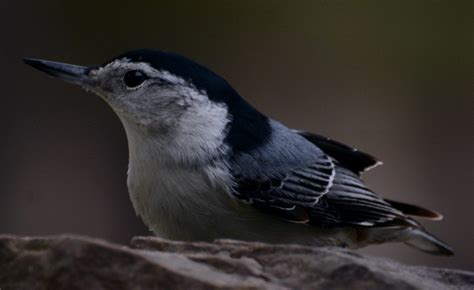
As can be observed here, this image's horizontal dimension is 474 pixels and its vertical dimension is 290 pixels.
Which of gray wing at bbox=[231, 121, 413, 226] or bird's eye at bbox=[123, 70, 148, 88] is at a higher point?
bird's eye at bbox=[123, 70, 148, 88]

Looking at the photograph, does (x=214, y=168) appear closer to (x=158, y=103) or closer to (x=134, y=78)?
(x=158, y=103)

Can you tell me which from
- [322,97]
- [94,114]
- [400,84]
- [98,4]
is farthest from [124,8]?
[400,84]

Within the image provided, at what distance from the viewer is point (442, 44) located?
5031 mm

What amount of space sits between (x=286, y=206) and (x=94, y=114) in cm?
252

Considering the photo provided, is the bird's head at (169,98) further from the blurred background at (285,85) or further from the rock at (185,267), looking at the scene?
the blurred background at (285,85)

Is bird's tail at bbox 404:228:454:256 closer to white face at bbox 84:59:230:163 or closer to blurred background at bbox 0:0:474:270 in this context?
white face at bbox 84:59:230:163

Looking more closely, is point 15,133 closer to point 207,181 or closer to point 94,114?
point 94,114

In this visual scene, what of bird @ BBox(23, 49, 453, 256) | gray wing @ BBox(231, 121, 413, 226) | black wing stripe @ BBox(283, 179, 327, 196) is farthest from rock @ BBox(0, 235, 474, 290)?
black wing stripe @ BBox(283, 179, 327, 196)

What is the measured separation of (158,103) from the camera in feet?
9.36

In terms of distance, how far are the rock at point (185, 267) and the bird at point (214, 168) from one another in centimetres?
47

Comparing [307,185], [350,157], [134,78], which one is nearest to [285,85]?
[350,157]

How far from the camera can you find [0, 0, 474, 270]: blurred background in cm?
495

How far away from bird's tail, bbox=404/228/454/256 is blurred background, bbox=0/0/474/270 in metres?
1.58

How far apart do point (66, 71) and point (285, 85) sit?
2246mm
